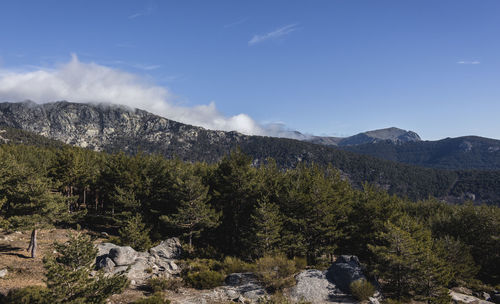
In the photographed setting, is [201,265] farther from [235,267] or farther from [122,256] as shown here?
[122,256]

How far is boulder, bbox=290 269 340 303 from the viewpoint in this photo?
22.8m

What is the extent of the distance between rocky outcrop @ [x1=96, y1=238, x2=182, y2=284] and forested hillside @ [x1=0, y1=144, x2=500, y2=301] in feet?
13.8

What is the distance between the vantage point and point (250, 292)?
906 inches

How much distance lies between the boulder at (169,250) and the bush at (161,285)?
814cm

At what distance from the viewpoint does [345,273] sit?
80.6 ft

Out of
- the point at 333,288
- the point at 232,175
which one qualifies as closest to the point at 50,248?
the point at 232,175

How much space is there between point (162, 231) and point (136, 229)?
9.73 meters

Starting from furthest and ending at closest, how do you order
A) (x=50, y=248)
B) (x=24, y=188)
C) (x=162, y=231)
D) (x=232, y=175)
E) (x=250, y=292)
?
(x=162, y=231)
(x=232, y=175)
(x=50, y=248)
(x=24, y=188)
(x=250, y=292)

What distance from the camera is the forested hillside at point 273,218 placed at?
2467 cm

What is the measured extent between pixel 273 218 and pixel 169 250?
1364 cm

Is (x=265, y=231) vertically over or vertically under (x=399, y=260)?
over

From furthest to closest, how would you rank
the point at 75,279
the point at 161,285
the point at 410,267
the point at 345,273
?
the point at 345,273 → the point at 410,267 → the point at 161,285 → the point at 75,279

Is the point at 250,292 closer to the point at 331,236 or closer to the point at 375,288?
the point at 375,288

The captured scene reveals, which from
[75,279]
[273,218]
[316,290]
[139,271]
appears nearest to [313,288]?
[316,290]
